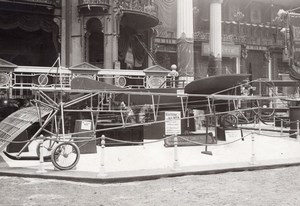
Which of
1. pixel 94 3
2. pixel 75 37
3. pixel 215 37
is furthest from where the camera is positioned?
pixel 215 37

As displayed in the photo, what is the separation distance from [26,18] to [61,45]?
8.06 feet

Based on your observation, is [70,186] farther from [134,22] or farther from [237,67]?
[237,67]

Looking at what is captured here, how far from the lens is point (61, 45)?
70.9 ft

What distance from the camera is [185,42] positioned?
23.7 m

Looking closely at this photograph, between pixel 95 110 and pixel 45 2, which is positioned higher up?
pixel 45 2

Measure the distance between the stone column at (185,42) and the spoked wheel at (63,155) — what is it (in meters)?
15.0

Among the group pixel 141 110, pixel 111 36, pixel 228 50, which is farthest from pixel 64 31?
pixel 228 50

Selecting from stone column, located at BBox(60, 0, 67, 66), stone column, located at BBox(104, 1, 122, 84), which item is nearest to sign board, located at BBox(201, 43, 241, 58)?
stone column, located at BBox(104, 1, 122, 84)

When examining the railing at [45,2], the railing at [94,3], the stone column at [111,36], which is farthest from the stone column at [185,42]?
the railing at [45,2]

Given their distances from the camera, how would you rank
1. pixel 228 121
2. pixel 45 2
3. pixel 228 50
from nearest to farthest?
pixel 228 121, pixel 45 2, pixel 228 50

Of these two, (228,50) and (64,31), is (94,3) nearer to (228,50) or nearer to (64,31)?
(64,31)

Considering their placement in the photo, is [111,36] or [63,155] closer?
[63,155]

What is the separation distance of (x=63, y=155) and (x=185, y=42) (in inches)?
636

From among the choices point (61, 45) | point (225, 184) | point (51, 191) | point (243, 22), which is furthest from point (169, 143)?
point (243, 22)
